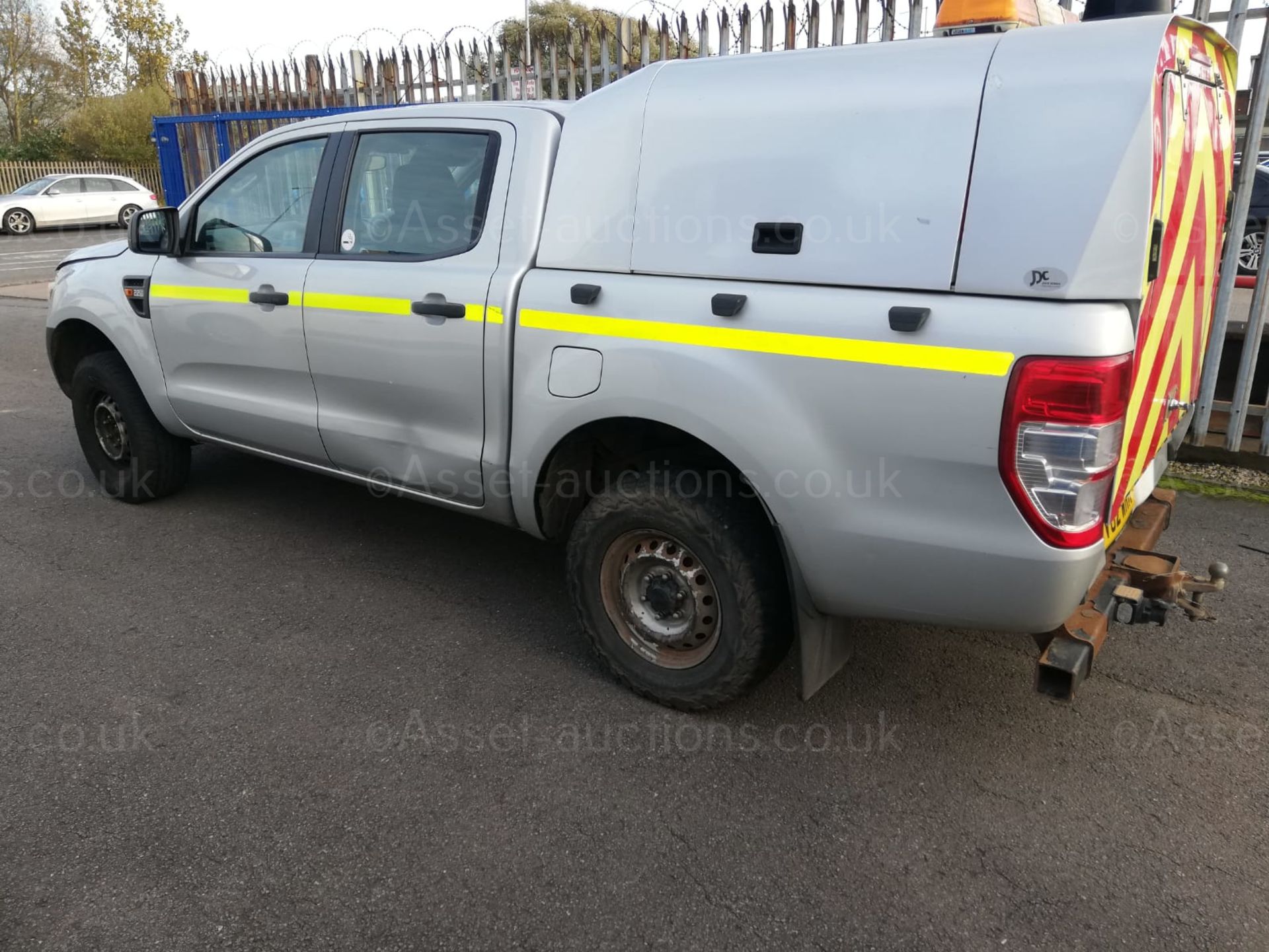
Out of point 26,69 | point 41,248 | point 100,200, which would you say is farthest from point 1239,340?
point 26,69

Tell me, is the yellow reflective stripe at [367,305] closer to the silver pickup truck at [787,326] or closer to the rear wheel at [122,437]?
the silver pickup truck at [787,326]

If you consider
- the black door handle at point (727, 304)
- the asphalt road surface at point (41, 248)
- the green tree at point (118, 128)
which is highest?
the green tree at point (118, 128)

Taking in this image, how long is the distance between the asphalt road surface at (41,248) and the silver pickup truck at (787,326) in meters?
13.4

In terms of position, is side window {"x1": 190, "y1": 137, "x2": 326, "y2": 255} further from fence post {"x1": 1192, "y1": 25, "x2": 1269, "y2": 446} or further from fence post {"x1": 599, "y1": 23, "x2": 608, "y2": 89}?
fence post {"x1": 1192, "y1": 25, "x2": 1269, "y2": 446}

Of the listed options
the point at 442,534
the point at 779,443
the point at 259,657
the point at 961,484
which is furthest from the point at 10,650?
the point at 961,484

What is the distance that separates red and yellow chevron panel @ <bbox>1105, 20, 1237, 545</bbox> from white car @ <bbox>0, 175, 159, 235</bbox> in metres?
25.1

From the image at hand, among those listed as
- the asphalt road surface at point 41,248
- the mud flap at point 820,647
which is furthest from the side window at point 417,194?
the asphalt road surface at point 41,248

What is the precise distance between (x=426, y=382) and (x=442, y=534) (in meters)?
1.37

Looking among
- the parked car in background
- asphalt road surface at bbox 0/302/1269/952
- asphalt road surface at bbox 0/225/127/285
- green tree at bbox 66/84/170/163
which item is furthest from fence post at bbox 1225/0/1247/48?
green tree at bbox 66/84/170/163

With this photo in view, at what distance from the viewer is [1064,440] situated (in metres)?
2.31

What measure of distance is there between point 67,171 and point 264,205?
3350 cm

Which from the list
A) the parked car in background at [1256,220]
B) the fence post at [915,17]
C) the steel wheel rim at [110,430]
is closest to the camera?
the steel wheel rim at [110,430]

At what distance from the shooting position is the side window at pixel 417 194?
3475mm

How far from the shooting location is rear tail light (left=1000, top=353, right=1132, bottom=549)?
226 centimetres
